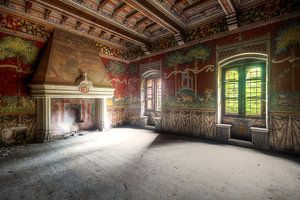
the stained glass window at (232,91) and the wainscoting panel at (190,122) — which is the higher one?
the stained glass window at (232,91)

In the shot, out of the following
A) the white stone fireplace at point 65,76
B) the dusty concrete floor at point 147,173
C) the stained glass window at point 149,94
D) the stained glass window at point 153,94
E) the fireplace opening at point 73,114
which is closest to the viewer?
the dusty concrete floor at point 147,173

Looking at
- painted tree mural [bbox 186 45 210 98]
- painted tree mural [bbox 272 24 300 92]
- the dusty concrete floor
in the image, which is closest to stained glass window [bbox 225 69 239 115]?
painted tree mural [bbox 186 45 210 98]

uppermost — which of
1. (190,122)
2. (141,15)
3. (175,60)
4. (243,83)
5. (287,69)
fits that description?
(141,15)

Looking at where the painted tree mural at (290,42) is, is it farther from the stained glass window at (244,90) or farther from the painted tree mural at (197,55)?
the painted tree mural at (197,55)

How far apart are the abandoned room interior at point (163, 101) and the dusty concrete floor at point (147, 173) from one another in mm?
25

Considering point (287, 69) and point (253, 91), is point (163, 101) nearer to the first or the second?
point (253, 91)

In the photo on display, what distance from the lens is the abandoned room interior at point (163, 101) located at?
2559mm

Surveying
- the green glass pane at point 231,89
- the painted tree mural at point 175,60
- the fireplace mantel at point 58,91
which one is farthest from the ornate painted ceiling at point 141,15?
the fireplace mantel at point 58,91

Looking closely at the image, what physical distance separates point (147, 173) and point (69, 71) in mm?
4413

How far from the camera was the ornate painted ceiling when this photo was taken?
4125 mm

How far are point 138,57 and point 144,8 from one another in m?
3.47

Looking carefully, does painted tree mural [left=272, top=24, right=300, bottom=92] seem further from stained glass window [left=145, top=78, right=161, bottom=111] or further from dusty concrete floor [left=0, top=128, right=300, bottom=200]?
stained glass window [left=145, top=78, right=161, bottom=111]

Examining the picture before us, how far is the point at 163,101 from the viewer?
258 inches

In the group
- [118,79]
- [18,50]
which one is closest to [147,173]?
[18,50]
